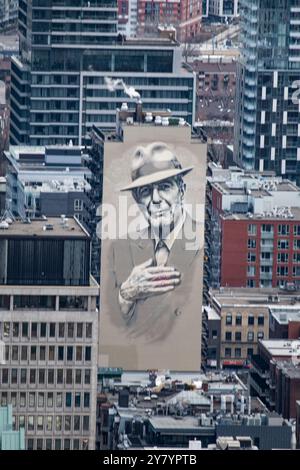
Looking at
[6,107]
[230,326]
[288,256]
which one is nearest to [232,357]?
[230,326]

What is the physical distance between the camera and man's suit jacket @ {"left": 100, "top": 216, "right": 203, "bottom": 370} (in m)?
87.2

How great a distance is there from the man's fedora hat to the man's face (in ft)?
0.91

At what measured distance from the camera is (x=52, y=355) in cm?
5781

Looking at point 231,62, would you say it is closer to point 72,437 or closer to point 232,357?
point 232,357

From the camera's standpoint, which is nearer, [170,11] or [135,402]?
[135,402]

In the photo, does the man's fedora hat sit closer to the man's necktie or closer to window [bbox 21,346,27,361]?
the man's necktie

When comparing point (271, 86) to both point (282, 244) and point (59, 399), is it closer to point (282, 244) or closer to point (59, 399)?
point (282, 244)

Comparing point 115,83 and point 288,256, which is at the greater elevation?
point 115,83

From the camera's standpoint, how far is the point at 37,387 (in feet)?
190

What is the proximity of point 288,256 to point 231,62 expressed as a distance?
6812cm

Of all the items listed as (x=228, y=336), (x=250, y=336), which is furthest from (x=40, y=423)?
(x=250, y=336)

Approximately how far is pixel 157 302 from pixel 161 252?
2.19m

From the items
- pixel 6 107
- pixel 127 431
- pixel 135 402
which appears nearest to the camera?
pixel 127 431

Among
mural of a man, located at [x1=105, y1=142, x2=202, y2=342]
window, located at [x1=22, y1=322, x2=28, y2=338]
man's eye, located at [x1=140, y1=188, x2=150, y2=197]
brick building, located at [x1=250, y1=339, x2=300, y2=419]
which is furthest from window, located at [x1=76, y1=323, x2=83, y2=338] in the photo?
man's eye, located at [x1=140, y1=188, x2=150, y2=197]
